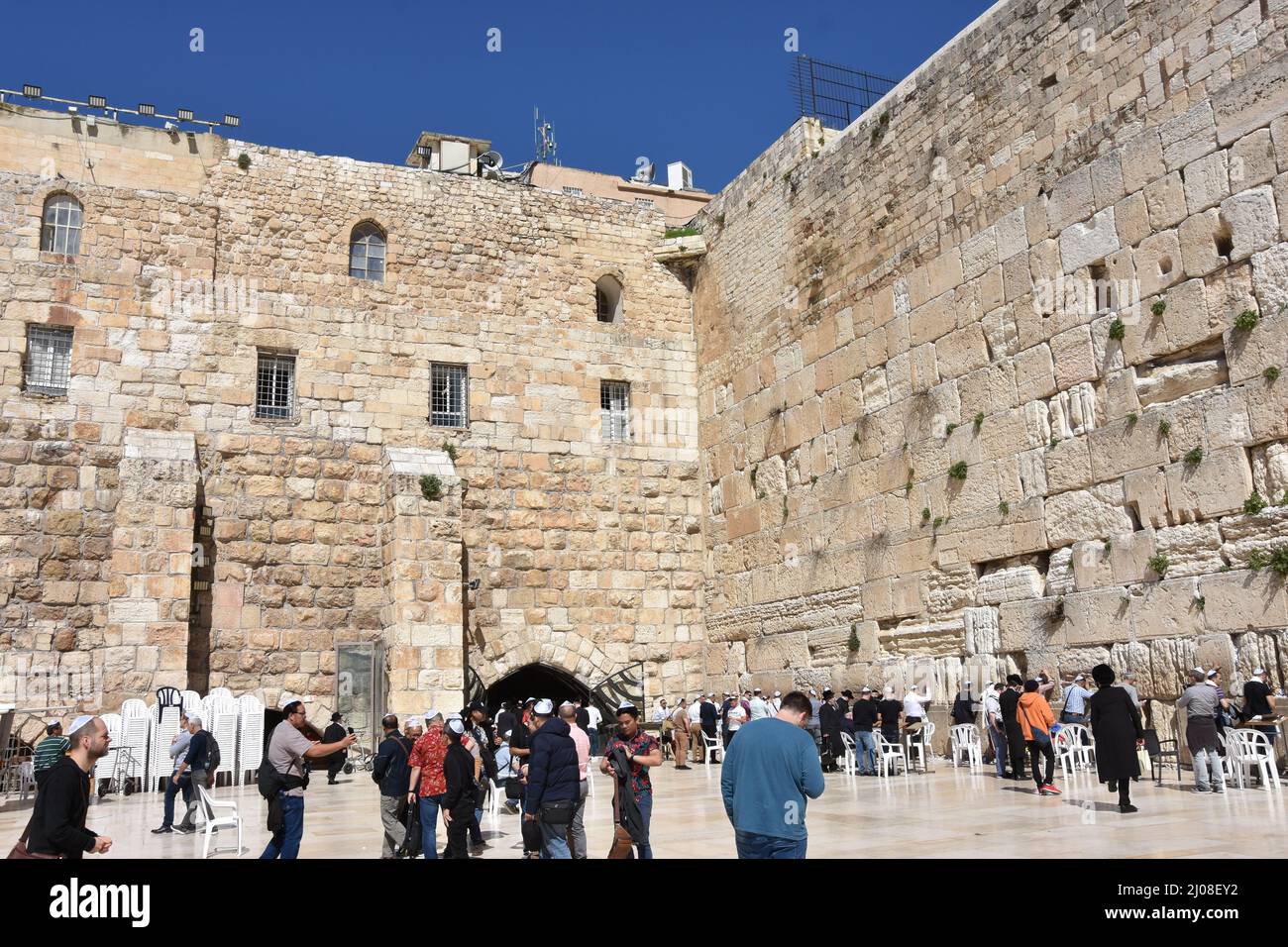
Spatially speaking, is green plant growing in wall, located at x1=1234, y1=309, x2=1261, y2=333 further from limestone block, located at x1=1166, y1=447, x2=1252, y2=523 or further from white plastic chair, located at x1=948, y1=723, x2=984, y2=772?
white plastic chair, located at x1=948, y1=723, x2=984, y2=772

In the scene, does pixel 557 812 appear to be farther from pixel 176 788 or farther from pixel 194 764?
pixel 176 788

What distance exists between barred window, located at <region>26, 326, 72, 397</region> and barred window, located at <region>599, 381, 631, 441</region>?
7.16 metres

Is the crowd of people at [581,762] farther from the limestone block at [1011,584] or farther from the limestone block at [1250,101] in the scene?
the limestone block at [1250,101]

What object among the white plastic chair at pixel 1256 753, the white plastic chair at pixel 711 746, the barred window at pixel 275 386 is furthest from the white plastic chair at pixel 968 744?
the barred window at pixel 275 386

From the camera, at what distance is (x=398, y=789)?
7.11m

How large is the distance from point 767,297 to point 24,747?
35.5 ft

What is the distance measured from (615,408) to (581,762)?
10995mm

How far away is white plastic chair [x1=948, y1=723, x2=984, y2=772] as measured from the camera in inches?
442

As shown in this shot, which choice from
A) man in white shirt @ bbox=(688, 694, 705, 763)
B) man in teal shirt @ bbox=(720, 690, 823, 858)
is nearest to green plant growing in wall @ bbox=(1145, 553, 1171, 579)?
man in white shirt @ bbox=(688, 694, 705, 763)

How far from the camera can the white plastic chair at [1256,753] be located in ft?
27.8

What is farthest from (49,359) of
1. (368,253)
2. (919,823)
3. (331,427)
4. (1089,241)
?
(1089,241)
